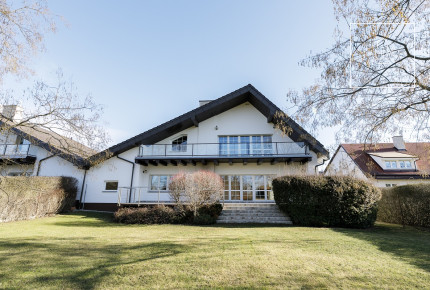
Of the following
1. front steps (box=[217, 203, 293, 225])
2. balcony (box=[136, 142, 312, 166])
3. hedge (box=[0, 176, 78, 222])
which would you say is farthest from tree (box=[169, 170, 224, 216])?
hedge (box=[0, 176, 78, 222])

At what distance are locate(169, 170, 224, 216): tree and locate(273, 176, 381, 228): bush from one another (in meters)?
3.74

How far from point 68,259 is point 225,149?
1318cm

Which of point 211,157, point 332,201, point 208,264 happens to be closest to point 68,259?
point 208,264

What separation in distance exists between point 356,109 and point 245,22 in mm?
4917

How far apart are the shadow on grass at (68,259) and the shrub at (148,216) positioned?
198 inches

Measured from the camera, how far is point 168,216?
11586mm

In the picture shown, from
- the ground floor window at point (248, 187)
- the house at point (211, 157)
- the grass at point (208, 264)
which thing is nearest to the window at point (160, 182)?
the house at point (211, 157)

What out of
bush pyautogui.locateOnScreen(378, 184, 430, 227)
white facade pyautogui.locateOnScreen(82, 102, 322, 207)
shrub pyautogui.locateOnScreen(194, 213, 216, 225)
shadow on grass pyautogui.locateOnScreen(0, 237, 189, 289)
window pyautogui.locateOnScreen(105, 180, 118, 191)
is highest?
white facade pyautogui.locateOnScreen(82, 102, 322, 207)

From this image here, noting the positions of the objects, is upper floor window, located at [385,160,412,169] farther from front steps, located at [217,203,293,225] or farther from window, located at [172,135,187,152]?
window, located at [172,135,187,152]

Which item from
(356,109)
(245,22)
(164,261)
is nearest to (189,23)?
(245,22)

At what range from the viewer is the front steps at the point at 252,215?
11.8 m

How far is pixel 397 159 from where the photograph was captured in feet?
71.2

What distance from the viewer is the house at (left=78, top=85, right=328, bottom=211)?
16297 mm

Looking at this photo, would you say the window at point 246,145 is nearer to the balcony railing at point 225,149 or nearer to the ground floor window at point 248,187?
the balcony railing at point 225,149
